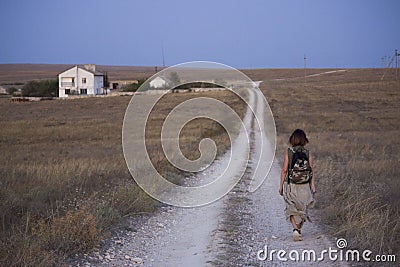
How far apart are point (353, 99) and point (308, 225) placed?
5094 cm

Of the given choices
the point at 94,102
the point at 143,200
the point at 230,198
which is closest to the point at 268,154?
the point at 230,198

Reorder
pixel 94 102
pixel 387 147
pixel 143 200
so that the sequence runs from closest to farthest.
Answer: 1. pixel 143 200
2. pixel 387 147
3. pixel 94 102

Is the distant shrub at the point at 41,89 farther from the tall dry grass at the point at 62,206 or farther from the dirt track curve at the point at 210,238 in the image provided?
the dirt track curve at the point at 210,238

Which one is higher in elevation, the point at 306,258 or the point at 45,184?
the point at 45,184

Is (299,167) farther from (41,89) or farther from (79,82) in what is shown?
(41,89)

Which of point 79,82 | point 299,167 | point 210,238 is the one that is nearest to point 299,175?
point 299,167

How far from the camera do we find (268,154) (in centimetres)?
1750

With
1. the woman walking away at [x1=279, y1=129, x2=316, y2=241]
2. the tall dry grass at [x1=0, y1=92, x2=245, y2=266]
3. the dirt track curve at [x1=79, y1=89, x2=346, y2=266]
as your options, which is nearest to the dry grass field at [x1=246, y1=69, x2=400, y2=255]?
the dirt track curve at [x1=79, y1=89, x2=346, y2=266]

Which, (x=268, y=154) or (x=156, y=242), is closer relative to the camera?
(x=156, y=242)

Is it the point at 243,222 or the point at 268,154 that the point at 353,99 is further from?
the point at 243,222

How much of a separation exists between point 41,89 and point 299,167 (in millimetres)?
88628

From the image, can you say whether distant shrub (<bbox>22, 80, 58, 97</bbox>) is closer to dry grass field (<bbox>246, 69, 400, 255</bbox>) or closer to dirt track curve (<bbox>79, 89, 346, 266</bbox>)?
dry grass field (<bbox>246, 69, 400, 255</bbox>)

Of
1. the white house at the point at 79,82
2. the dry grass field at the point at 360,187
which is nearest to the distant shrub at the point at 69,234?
the dry grass field at the point at 360,187

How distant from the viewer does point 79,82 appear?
3312 inches
